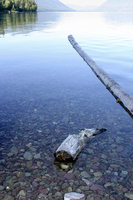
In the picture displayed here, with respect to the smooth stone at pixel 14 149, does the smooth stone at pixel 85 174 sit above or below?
below

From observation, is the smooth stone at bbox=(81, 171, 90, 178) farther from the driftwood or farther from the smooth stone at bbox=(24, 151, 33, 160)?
the smooth stone at bbox=(24, 151, 33, 160)

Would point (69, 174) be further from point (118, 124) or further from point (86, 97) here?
point (86, 97)

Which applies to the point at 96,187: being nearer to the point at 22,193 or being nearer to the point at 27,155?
the point at 22,193

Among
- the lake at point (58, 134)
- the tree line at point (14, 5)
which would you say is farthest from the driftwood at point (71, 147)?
the tree line at point (14, 5)

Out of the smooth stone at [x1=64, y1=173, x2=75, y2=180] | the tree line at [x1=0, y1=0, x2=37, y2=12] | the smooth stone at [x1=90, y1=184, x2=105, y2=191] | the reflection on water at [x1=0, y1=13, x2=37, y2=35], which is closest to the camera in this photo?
the smooth stone at [x1=90, y1=184, x2=105, y2=191]

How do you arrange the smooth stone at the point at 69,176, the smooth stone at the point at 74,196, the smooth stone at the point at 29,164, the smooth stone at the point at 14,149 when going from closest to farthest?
the smooth stone at the point at 74,196 → the smooth stone at the point at 69,176 → the smooth stone at the point at 29,164 → the smooth stone at the point at 14,149

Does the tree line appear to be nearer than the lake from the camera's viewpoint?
No

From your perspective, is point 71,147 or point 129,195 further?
point 71,147

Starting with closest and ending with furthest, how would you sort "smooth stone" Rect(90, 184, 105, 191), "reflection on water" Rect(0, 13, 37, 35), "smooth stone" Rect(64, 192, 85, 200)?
"smooth stone" Rect(64, 192, 85, 200) < "smooth stone" Rect(90, 184, 105, 191) < "reflection on water" Rect(0, 13, 37, 35)

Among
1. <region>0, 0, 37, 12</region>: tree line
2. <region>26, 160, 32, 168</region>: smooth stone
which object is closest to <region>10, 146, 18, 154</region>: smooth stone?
<region>26, 160, 32, 168</region>: smooth stone

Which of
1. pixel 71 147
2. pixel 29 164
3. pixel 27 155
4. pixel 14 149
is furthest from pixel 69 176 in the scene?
pixel 14 149

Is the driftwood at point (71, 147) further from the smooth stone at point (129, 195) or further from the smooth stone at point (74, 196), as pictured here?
the smooth stone at point (129, 195)

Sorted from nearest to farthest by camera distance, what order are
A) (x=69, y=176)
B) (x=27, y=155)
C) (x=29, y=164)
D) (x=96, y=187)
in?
(x=96, y=187) < (x=69, y=176) < (x=29, y=164) < (x=27, y=155)

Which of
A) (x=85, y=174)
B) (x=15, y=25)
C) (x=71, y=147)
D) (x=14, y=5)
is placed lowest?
(x=85, y=174)
